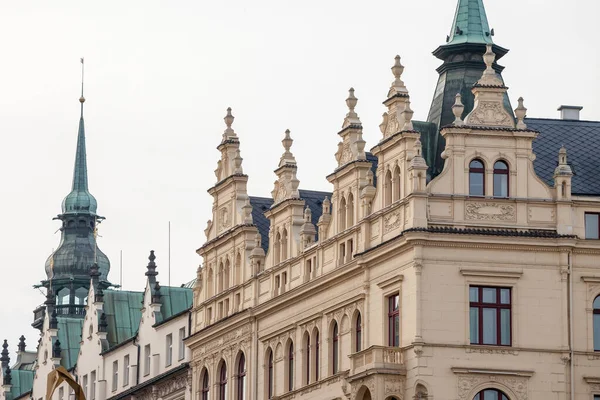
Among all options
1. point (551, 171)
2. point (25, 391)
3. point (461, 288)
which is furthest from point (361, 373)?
point (25, 391)

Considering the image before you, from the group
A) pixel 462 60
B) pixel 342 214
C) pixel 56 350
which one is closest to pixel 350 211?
pixel 342 214

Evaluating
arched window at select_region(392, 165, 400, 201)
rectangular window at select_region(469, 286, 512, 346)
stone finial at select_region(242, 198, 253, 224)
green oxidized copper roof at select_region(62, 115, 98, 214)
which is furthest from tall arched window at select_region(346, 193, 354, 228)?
green oxidized copper roof at select_region(62, 115, 98, 214)

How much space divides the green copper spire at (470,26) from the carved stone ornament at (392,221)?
9.92 metres

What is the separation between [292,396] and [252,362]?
5161 millimetres

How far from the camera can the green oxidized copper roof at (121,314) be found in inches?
5192

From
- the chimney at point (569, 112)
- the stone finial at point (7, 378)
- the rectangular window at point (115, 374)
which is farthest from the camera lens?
the stone finial at point (7, 378)

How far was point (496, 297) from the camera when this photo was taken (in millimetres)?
91812

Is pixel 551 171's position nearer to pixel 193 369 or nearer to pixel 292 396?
pixel 292 396

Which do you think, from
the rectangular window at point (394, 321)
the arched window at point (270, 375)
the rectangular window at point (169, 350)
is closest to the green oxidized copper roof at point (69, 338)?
the rectangular window at point (169, 350)

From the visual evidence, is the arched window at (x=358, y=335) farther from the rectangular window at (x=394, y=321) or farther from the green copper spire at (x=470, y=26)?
the green copper spire at (x=470, y=26)

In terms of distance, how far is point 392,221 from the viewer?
308 ft

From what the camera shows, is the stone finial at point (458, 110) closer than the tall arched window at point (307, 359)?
Yes

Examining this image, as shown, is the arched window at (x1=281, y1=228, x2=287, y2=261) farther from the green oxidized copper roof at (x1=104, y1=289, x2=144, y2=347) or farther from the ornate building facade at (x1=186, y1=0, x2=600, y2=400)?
the green oxidized copper roof at (x1=104, y1=289, x2=144, y2=347)

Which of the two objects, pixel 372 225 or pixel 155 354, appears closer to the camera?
pixel 372 225
